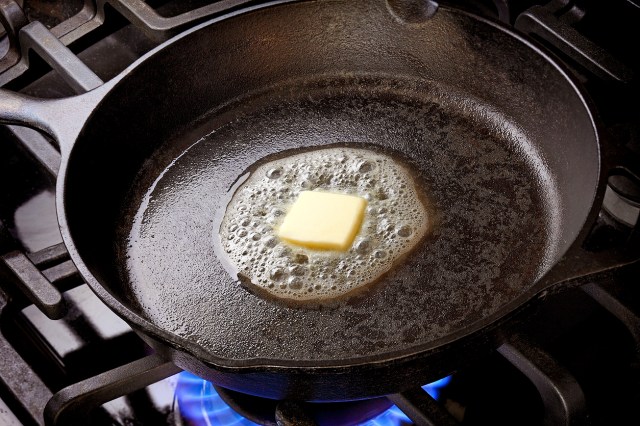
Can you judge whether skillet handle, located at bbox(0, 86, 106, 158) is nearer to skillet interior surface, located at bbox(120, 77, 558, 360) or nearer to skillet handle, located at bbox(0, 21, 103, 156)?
skillet handle, located at bbox(0, 21, 103, 156)

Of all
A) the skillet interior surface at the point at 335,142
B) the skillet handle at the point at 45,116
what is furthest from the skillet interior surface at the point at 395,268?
the skillet handle at the point at 45,116

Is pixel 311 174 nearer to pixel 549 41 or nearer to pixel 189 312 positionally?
pixel 189 312

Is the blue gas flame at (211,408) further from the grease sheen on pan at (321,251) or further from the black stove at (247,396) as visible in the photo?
the grease sheen on pan at (321,251)

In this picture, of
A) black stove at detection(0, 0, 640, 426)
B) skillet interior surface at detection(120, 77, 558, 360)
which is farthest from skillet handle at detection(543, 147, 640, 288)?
skillet interior surface at detection(120, 77, 558, 360)

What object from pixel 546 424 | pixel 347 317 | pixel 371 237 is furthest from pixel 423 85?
→ pixel 546 424

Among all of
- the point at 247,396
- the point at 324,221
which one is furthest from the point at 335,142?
the point at 247,396

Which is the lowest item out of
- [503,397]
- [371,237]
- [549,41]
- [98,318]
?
[98,318]
